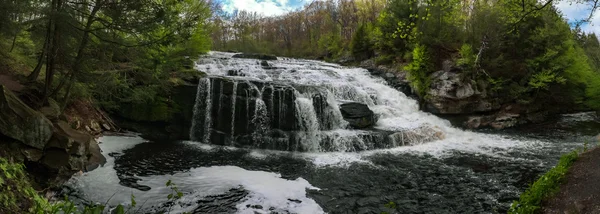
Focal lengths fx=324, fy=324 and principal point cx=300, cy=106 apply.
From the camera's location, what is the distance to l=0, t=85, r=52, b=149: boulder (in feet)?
17.7

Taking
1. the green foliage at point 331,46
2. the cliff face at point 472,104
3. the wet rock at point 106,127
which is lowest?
the wet rock at point 106,127

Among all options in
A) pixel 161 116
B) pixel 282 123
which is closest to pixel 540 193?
pixel 282 123

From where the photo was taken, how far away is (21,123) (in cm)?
568

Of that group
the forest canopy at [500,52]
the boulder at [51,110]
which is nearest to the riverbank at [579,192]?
the boulder at [51,110]

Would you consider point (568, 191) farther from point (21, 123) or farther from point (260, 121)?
point (260, 121)

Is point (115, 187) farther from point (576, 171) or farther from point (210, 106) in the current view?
point (576, 171)

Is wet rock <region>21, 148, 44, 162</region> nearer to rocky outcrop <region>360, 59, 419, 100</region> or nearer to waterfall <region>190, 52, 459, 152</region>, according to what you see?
waterfall <region>190, 52, 459, 152</region>

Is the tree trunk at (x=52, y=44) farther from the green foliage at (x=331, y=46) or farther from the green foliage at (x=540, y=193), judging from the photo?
the green foliage at (x=331, y=46)

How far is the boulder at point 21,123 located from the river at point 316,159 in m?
1.38

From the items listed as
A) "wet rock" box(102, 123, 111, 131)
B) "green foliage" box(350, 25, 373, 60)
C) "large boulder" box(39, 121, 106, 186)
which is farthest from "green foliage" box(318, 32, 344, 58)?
"large boulder" box(39, 121, 106, 186)

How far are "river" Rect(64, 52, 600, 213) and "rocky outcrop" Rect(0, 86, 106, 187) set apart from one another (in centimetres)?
64

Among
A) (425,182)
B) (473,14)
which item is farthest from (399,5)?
(425,182)

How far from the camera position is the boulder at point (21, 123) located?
541 cm

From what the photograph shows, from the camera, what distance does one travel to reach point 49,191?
20.3 ft
